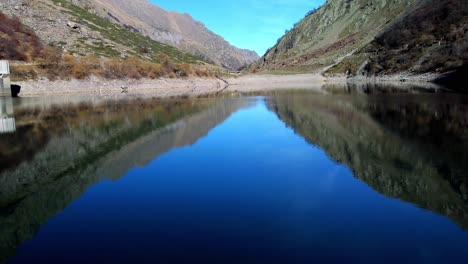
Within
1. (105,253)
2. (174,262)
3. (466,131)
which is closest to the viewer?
(174,262)

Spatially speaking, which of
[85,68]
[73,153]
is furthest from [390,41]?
[73,153]

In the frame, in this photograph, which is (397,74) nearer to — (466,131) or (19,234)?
(466,131)

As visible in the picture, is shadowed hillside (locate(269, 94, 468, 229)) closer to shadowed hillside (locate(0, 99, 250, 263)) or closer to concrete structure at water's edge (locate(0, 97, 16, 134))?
shadowed hillside (locate(0, 99, 250, 263))

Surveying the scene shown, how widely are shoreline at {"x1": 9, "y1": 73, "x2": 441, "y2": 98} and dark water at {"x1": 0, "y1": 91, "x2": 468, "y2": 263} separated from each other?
44765mm

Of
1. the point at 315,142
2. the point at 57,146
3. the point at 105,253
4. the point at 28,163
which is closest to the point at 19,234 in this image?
the point at 105,253

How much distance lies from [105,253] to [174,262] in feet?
5.67

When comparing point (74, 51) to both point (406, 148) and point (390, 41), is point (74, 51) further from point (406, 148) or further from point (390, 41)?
point (406, 148)

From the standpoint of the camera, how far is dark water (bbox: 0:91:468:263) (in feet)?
26.4

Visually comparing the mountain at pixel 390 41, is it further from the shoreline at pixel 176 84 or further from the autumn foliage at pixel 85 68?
the autumn foliage at pixel 85 68

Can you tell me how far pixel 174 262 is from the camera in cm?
743

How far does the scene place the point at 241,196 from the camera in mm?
11688

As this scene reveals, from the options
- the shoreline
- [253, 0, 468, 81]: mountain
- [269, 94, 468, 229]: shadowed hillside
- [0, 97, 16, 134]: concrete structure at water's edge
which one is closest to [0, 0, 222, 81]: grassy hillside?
the shoreline

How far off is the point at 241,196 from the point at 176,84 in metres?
88.6

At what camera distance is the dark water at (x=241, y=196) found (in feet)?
26.4
